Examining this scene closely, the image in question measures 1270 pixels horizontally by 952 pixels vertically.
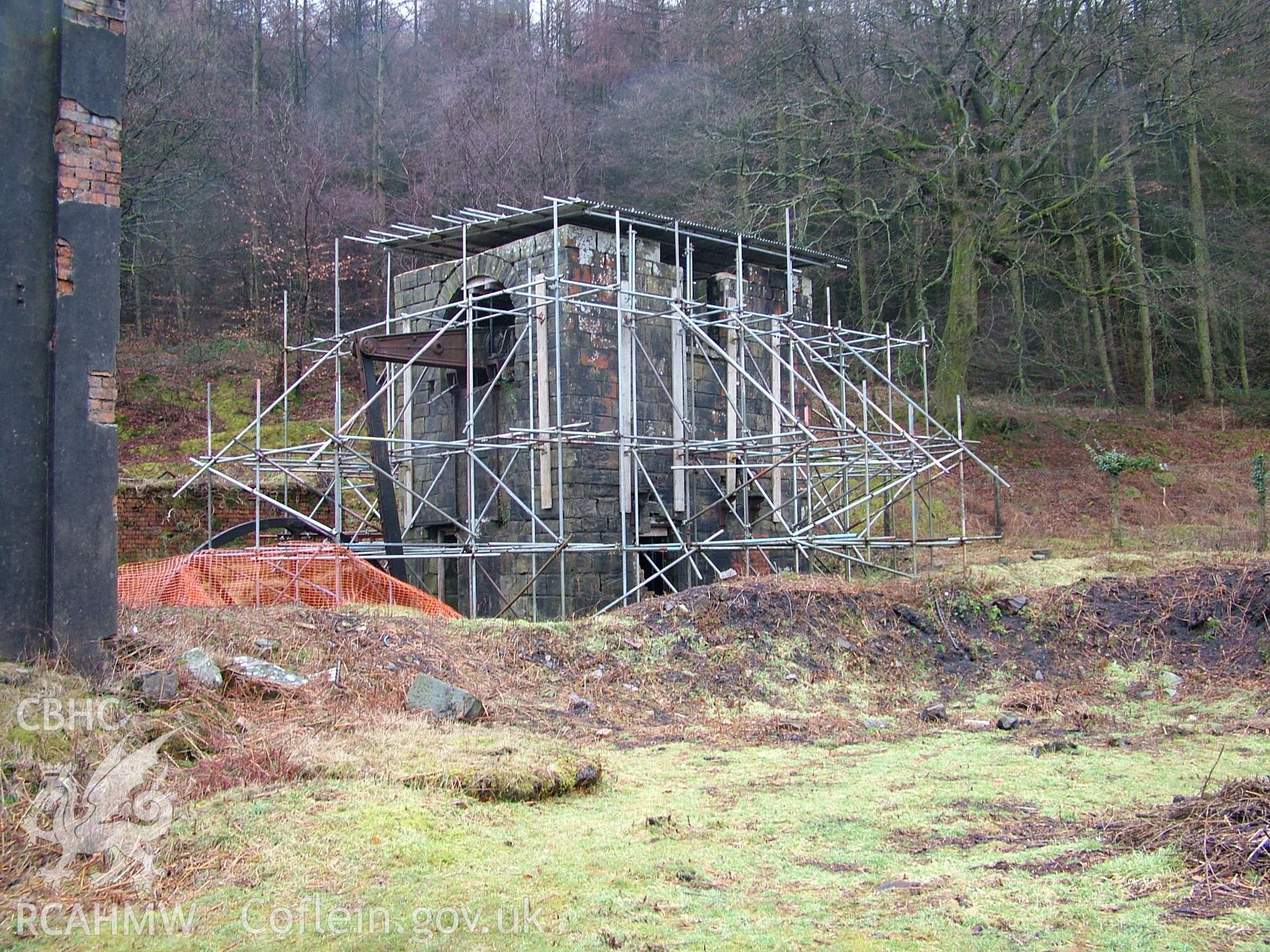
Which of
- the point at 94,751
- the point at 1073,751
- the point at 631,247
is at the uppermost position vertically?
the point at 631,247

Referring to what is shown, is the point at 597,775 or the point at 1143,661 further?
the point at 1143,661

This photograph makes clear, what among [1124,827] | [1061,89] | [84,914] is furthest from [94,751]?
[1061,89]

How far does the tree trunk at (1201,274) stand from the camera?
25719 millimetres

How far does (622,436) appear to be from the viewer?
50.2 ft

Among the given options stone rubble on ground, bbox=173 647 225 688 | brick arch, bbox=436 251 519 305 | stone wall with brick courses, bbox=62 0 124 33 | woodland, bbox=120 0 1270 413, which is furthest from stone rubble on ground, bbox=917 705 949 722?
woodland, bbox=120 0 1270 413

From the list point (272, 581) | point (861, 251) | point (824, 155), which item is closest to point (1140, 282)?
point (861, 251)

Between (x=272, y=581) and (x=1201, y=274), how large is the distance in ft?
70.2

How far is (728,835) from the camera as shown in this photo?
6461 millimetres

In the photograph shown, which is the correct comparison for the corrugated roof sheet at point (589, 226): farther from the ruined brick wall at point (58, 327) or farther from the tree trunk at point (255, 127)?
the tree trunk at point (255, 127)

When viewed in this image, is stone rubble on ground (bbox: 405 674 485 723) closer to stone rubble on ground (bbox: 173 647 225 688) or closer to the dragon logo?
stone rubble on ground (bbox: 173 647 225 688)

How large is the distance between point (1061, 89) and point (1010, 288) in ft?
14.8

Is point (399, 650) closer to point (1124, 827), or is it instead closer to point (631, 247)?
point (1124, 827)

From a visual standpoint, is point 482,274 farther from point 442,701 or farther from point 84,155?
point 442,701

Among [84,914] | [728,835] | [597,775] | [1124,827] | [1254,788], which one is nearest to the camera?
[84,914]
